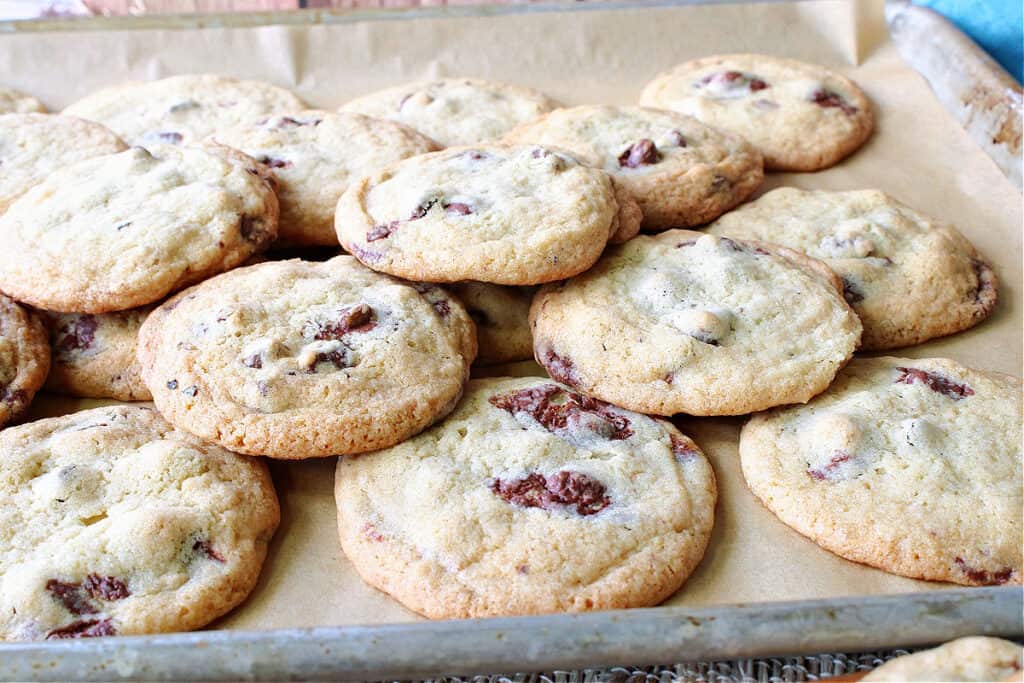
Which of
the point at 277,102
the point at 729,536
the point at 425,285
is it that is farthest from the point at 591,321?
the point at 277,102

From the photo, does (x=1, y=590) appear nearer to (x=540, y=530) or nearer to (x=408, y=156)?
(x=540, y=530)

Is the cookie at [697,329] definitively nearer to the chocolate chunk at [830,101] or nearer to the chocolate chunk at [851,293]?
the chocolate chunk at [851,293]

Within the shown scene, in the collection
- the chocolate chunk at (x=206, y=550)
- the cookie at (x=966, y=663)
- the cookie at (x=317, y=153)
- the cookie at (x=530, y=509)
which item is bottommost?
the chocolate chunk at (x=206, y=550)

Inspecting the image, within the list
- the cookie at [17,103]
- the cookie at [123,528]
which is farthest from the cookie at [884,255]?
the cookie at [17,103]

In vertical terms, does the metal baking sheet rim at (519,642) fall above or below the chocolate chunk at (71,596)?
above

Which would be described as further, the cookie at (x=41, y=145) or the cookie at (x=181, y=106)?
the cookie at (x=181, y=106)

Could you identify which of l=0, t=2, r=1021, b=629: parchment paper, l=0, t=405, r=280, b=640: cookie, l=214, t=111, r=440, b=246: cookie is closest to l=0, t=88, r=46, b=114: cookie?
l=0, t=2, r=1021, b=629: parchment paper

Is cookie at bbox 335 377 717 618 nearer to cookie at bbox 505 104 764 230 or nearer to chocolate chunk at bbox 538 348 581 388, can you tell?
chocolate chunk at bbox 538 348 581 388
